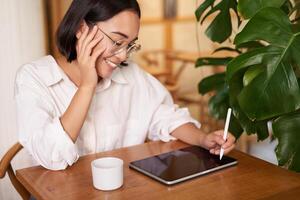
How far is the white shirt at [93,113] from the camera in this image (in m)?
1.25

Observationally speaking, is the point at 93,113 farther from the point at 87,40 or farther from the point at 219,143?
the point at 219,143

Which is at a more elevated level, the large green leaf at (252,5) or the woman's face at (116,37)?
the large green leaf at (252,5)

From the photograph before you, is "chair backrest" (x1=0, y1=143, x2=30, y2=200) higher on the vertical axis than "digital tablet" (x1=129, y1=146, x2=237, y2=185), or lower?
lower

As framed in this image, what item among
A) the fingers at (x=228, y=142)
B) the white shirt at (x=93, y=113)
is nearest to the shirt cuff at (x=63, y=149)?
the white shirt at (x=93, y=113)

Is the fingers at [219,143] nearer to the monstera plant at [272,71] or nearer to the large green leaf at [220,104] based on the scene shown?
the monstera plant at [272,71]

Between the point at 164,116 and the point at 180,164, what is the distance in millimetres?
416

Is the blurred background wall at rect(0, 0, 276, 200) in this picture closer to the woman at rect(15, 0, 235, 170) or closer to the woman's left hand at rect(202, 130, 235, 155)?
the woman at rect(15, 0, 235, 170)

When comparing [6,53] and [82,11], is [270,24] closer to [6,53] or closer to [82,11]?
[82,11]

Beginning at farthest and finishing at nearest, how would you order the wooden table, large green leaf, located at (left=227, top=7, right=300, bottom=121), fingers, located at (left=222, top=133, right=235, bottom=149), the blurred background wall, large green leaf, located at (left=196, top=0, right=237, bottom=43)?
1. the blurred background wall
2. large green leaf, located at (left=196, top=0, right=237, bottom=43)
3. fingers, located at (left=222, top=133, right=235, bottom=149)
4. large green leaf, located at (left=227, top=7, right=300, bottom=121)
5. the wooden table

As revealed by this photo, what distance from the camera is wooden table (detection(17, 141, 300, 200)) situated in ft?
3.53

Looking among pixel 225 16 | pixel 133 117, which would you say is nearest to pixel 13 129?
pixel 133 117

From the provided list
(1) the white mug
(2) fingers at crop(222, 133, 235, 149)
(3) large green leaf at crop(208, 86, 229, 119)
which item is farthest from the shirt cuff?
(3) large green leaf at crop(208, 86, 229, 119)

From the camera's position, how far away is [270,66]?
1.25 m

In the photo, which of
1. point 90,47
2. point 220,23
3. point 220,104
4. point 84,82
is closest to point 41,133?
point 84,82
